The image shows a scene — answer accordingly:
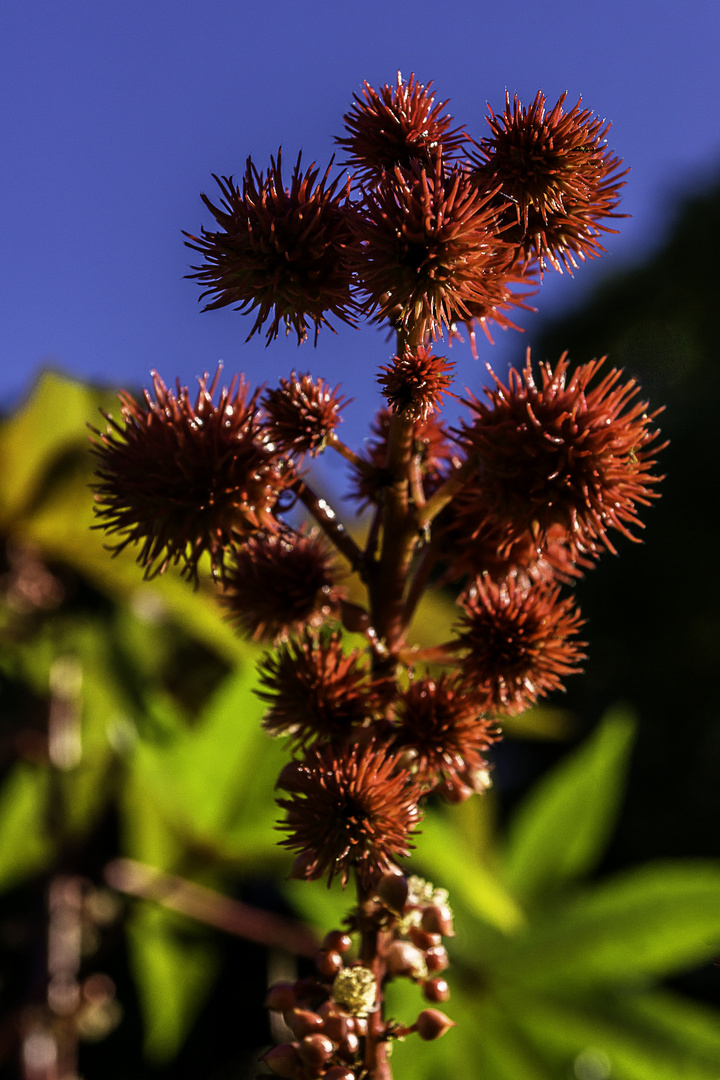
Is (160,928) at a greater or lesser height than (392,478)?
lesser

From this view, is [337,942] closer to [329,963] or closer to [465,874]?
[329,963]

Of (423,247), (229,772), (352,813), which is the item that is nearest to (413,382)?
(423,247)

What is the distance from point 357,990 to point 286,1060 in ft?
0.14

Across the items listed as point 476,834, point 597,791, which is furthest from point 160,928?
point 597,791

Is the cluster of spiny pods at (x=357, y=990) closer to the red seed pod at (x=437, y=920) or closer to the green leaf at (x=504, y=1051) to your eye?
the red seed pod at (x=437, y=920)

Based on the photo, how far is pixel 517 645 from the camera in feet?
1.32

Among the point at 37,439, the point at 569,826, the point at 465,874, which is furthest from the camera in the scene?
the point at 569,826

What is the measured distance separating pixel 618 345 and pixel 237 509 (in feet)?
19.8

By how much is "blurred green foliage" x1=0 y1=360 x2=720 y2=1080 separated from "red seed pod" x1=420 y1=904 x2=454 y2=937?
520mm

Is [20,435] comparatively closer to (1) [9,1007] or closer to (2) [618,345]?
(1) [9,1007]

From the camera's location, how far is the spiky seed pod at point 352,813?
0.35 meters

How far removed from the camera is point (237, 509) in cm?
39

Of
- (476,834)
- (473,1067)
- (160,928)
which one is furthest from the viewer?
(160,928)

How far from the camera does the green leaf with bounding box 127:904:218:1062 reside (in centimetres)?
134
